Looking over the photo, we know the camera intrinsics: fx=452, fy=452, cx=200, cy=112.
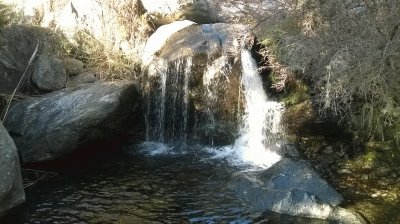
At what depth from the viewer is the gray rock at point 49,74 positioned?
26.9 ft

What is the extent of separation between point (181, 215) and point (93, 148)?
285 cm

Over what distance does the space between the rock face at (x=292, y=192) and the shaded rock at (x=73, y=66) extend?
426cm

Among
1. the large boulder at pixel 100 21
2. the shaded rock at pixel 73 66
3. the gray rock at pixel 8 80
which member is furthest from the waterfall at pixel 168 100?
the gray rock at pixel 8 80

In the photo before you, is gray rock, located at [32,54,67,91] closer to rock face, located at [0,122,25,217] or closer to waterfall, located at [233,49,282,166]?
rock face, located at [0,122,25,217]

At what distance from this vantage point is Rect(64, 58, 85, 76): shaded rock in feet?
28.7

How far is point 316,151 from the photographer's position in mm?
6883

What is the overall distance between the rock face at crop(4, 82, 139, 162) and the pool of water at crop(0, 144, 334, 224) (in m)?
0.48

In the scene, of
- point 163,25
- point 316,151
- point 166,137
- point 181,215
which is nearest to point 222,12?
point 163,25

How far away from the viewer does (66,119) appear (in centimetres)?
716

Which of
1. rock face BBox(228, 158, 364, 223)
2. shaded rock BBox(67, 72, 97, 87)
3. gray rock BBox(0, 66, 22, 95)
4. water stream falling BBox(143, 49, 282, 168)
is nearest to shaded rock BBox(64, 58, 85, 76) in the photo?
shaded rock BBox(67, 72, 97, 87)

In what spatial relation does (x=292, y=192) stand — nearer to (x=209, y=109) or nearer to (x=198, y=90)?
(x=209, y=109)

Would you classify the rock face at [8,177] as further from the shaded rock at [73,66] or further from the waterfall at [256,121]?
the waterfall at [256,121]

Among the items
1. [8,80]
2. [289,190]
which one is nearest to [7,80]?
[8,80]

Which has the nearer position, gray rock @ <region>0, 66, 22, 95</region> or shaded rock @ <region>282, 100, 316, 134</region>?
shaded rock @ <region>282, 100, 316, 134</region>
